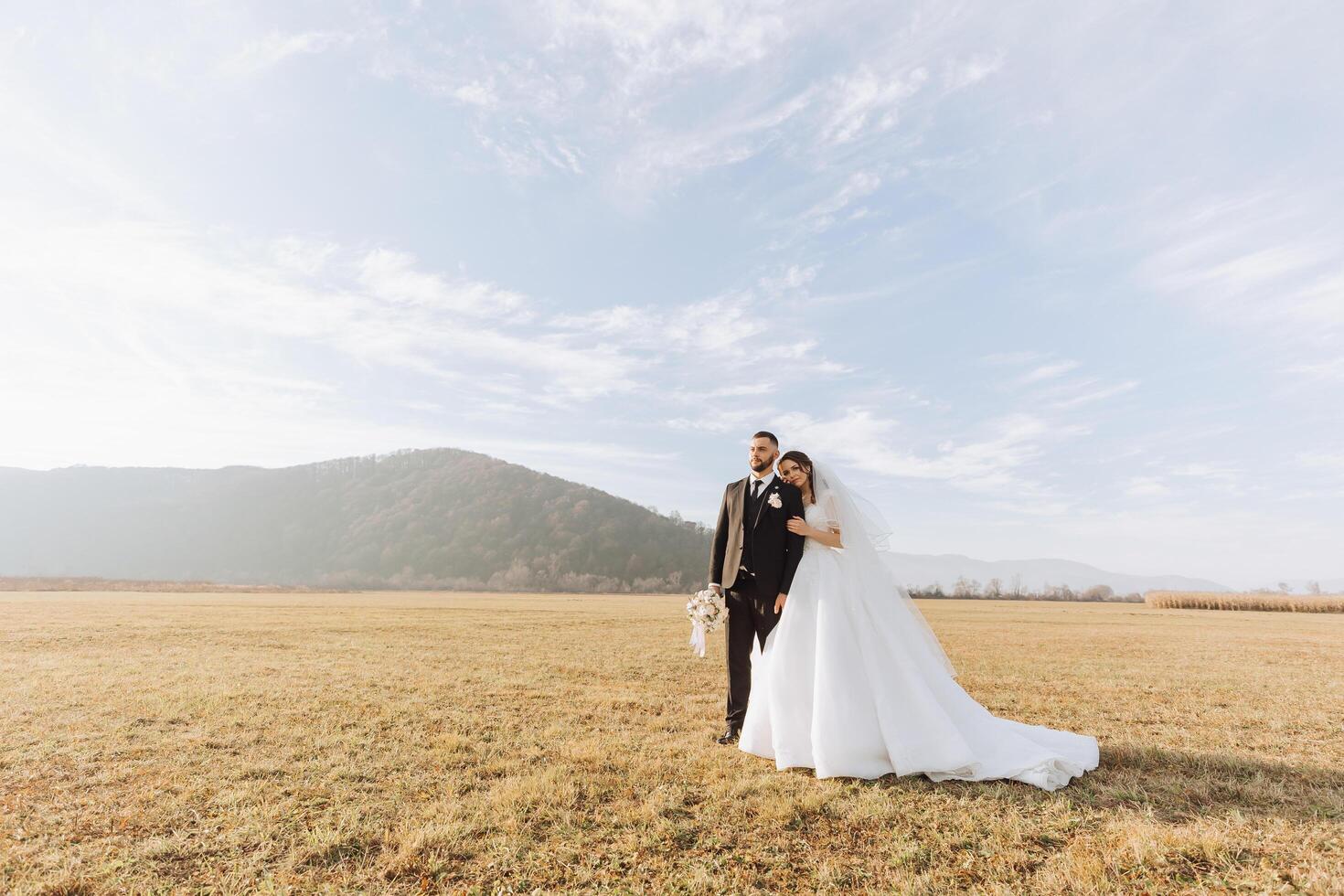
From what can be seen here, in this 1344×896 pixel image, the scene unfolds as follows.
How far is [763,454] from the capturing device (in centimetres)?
759

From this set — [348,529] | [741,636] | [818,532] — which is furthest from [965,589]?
[348,529]

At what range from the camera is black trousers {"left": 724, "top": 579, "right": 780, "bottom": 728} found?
7.70 m

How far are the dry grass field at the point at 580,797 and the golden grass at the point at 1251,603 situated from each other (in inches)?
2713

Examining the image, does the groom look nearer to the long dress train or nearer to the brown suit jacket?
the brown suit jacket

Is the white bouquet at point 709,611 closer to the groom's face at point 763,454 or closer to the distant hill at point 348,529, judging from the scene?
the groom's face at point 763,454

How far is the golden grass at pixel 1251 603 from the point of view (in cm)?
6181

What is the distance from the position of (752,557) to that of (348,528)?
179m

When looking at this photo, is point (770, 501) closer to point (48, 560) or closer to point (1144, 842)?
point (1144, 842)

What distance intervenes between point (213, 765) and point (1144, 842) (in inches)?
325

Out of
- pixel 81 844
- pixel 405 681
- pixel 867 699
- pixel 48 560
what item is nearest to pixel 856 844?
pixel 867 699

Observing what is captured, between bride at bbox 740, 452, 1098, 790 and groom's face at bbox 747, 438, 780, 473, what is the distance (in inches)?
6.2

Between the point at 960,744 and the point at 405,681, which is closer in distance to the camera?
the point at 960,744

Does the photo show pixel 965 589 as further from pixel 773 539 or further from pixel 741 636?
pixel 773 539

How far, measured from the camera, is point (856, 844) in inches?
187
